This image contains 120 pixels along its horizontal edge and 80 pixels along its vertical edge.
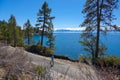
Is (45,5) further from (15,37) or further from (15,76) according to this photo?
(15,76)

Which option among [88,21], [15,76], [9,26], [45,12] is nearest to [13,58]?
[15,76]

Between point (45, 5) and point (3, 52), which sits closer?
point (3, 52)

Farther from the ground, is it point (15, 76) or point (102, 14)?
point (102, 14)

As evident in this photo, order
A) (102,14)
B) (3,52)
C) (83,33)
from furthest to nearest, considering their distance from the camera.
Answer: (83,33) < (102,14) < (3,52)

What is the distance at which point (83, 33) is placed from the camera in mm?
22469

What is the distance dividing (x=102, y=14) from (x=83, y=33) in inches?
111

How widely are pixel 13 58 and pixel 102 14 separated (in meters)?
15.7

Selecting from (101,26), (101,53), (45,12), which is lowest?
(101,53)

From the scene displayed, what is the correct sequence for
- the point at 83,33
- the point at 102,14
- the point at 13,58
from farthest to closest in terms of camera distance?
the point at 83,33
the point at 102,14
the point at 13,58

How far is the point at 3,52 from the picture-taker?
299 inches

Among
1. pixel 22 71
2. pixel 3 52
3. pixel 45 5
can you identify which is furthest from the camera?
pixel 45 5

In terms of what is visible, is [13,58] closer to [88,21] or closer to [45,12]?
[88,21]

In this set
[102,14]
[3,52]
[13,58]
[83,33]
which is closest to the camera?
[13,58]

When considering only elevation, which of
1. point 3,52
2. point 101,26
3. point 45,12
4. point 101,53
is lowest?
point 101,53
